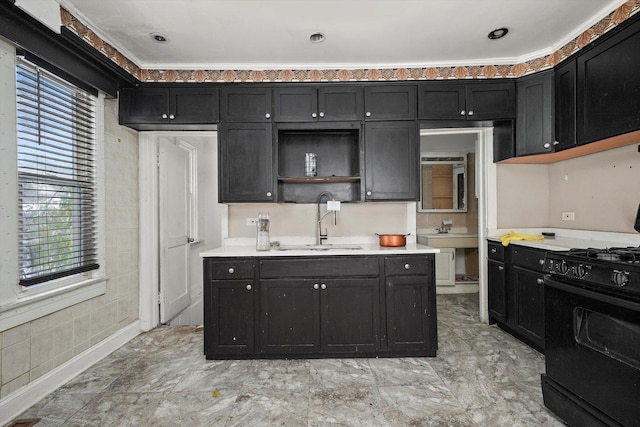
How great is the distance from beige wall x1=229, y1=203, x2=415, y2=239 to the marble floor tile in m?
1.22

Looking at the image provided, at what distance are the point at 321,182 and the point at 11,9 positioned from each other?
2478 mm

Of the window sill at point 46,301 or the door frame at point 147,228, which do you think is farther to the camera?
the door frame at point 147,228

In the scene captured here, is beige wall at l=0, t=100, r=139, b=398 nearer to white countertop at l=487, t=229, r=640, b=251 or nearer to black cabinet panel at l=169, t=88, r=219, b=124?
black cabinet panel at l=169, t=88, r=219, b=124

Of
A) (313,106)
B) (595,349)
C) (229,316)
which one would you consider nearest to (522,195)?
(595,349)

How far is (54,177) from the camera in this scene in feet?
7.68

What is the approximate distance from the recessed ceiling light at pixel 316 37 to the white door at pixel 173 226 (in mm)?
2012

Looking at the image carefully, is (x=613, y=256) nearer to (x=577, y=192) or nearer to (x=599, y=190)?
(x=599, y=190)

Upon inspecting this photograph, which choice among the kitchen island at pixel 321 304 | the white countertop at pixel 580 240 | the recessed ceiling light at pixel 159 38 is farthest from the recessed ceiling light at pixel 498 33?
the recessed ceiling light at pixel 159 38

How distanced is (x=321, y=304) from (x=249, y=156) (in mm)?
1498

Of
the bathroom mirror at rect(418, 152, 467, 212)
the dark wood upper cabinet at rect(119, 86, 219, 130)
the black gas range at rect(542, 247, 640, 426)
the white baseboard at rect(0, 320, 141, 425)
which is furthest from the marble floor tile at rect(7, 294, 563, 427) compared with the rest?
the bathroom mirror at rect(418, 152, 467, 212)

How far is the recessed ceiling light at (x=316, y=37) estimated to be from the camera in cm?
264

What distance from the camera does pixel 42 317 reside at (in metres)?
2.21

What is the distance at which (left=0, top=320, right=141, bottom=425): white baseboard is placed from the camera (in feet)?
6.44

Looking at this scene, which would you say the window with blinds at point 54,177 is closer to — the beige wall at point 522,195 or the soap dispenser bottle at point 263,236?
the soap dispenser bottle at point 263,236
